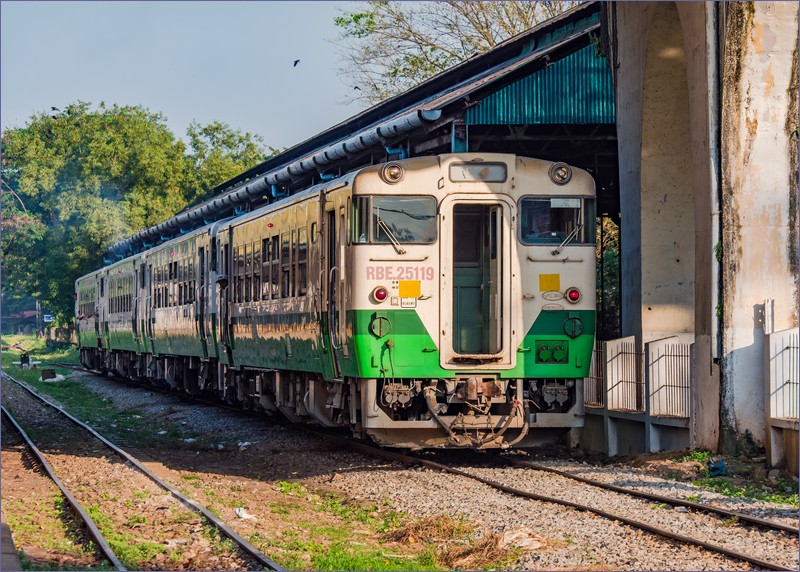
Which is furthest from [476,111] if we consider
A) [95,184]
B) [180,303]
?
[95,184]

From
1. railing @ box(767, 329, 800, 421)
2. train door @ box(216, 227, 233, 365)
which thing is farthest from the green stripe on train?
train door @ box(216, 227, 233, 365)

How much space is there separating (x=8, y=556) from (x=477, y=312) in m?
6.37

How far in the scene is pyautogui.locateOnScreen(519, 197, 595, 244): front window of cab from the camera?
1338 cm

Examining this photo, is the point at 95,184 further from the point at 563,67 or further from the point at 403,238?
the point at 403,238

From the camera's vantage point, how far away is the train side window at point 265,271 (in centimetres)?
1722

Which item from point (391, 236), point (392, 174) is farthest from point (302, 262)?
point (392, 174)

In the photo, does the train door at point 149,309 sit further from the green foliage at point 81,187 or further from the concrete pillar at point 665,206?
the green foliage at point 81,187

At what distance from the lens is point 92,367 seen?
140 ft

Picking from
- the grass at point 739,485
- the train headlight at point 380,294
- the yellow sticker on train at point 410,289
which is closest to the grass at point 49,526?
the train headlight at point 380,294

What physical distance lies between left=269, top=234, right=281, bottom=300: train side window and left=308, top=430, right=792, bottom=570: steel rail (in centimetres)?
220

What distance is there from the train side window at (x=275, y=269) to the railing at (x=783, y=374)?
6.79 metres

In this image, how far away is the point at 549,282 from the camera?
525 inches

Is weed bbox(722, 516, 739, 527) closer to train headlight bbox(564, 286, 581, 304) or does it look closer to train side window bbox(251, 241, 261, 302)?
train headlight bbox(564, 286, 581, 304)

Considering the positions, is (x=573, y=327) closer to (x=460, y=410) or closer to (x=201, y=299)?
(x=460, y=410)
